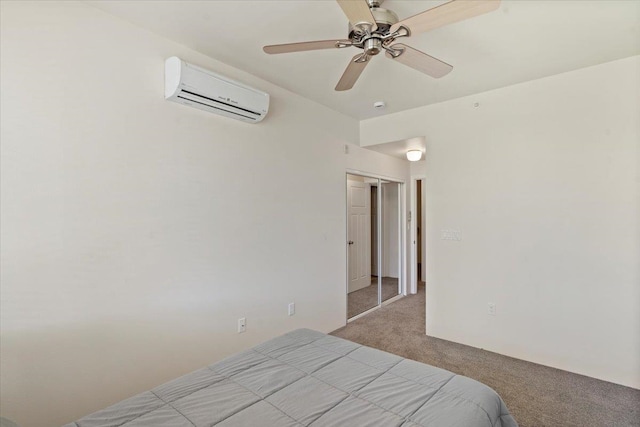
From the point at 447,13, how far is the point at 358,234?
3.37 metres

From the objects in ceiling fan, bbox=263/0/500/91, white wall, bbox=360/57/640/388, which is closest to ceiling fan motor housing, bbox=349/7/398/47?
ceiling fan, bbox=263/0/500/91

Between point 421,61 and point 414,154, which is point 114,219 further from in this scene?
point 414,154

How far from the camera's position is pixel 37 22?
171cm

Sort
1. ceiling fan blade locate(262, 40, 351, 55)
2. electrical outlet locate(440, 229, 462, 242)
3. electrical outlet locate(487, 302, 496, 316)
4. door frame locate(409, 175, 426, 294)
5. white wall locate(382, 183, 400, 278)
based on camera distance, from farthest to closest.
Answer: white wall locate(382, 183, 400, 278)
door frame locate(409, 175, 426, 294)
electrical outlet locate(440, 229, 462, 242)
electrical outlet locate(487, 302, 496, 316)
ceiling fan blade locate(262, 40, 351, 55)

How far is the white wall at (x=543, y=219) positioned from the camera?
2.54 metres

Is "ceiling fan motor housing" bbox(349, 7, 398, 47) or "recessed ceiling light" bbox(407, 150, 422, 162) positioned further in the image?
"recessed ceiling light" bbox(407, 150, 422, 162)

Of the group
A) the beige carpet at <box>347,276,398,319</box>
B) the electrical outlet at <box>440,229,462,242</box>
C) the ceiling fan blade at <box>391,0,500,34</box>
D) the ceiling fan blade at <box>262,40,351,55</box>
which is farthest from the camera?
the beige carpet at <box>347,276,398,319</box>

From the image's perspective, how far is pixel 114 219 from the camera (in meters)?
1.99

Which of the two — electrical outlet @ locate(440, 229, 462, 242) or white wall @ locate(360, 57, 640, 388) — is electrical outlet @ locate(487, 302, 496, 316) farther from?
electrical outlet @ locate(440, 229, 462, 242)

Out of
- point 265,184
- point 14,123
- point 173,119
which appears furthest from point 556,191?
point 14,123

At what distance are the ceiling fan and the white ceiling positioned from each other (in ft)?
1.02

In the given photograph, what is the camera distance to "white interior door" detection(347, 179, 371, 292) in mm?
4320

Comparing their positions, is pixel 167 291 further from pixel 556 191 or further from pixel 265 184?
pixel 556 191

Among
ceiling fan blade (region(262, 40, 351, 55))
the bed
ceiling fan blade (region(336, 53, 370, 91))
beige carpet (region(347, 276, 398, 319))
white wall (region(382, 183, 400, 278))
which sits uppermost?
ceiling fan blade (region(262, 40, 351, 55))
